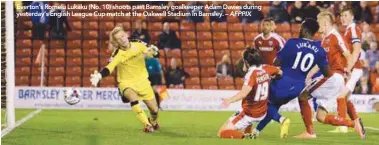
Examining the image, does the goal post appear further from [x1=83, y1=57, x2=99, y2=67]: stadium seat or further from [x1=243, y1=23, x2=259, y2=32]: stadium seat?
[x1=243, y1=23, x2=259, y2=32]: stadium seat

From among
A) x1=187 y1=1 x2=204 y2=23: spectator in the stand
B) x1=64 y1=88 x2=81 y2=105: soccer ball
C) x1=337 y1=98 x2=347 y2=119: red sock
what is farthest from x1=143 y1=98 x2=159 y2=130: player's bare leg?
x1=187 y1=1 x2=204 y2=23: spectator in the stand

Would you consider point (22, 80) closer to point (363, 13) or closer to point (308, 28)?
point (363, 13)

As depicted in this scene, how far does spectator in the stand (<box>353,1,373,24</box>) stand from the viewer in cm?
2248

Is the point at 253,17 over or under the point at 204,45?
over

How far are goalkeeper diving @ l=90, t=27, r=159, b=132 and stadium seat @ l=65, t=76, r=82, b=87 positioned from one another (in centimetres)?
903

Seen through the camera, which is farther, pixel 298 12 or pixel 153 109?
pixel 298 12

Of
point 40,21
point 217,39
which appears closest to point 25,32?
point 40,21

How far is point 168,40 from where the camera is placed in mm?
22125

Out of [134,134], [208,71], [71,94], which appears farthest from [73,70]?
[134,134]

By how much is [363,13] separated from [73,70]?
810 cm

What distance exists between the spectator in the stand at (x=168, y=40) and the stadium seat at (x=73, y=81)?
2.36 m

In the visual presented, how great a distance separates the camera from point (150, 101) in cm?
1254

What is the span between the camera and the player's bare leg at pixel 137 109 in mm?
Result: 12047

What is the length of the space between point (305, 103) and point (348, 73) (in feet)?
2.58
